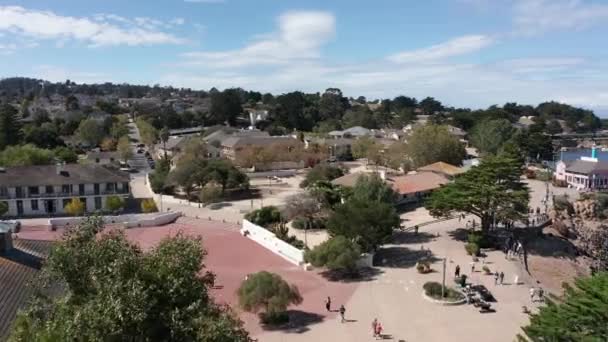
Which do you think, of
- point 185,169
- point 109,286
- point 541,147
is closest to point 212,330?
point 109,286

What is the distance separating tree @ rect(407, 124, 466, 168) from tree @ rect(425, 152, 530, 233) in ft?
85.3

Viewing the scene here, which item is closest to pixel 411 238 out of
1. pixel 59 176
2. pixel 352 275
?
pixel 352 275

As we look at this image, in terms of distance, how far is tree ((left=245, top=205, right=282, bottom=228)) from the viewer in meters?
41.2

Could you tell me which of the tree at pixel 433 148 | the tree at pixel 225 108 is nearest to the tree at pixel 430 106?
the tree at pixel 225 108

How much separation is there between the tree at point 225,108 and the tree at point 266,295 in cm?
10128

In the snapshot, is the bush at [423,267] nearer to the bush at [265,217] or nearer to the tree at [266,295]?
the tree at [266,295]

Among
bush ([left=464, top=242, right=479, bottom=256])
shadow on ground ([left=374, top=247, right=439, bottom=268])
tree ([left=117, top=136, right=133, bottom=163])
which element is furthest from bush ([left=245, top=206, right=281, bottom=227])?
tree ([left=117, top=136, right=133, bottom=163])

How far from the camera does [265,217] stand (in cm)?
4147

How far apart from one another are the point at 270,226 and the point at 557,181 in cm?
3802

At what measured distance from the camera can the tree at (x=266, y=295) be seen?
912 inches

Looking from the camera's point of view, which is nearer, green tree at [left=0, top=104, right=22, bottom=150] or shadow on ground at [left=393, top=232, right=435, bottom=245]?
shadow on ground at [left=393, top=232, right=435, bottom=245]

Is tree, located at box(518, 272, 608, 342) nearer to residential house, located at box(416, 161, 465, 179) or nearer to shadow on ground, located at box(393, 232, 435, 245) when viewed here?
shadow on ground, located at box(393, 232, 435, 245)

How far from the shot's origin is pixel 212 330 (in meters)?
8.80

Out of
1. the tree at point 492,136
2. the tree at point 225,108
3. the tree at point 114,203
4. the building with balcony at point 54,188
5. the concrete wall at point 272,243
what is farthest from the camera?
the tree at point 225,108
